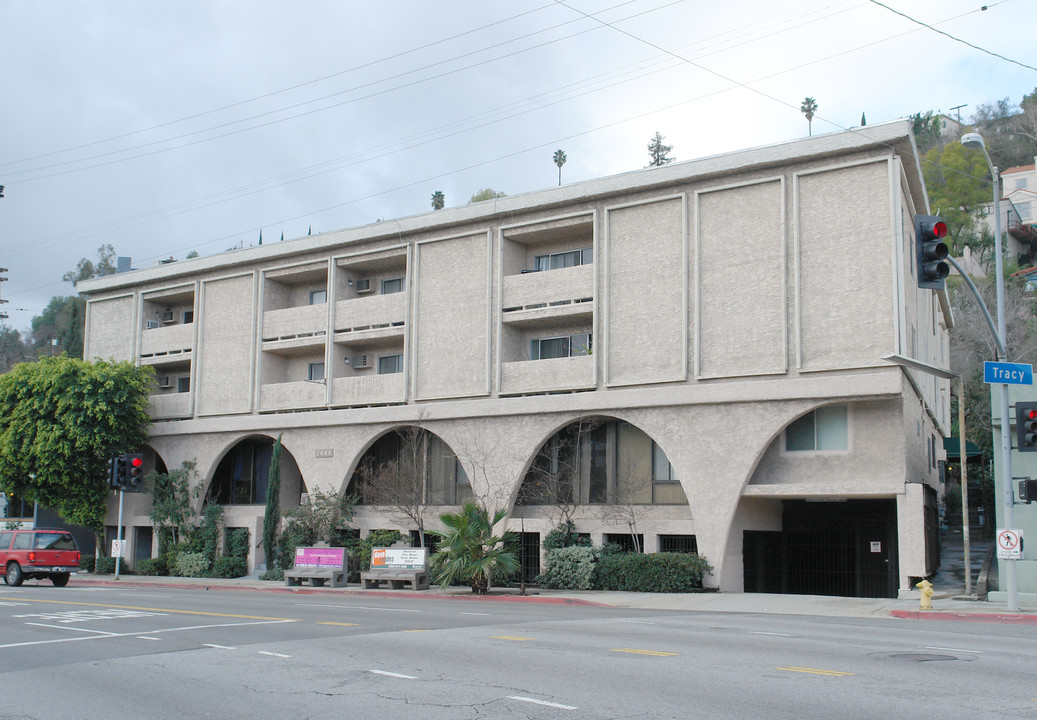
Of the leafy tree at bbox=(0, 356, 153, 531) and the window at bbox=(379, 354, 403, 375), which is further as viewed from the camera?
the leafy tree at bbox=(0, 356, 153, 531)

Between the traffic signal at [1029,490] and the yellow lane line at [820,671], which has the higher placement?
the traffic signal at [1029,490]

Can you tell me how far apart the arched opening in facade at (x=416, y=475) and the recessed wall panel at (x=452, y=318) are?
78.9 inches

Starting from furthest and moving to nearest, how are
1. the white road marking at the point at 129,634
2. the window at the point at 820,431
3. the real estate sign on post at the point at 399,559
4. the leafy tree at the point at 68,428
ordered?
the leafy tree at the point at 68,428, the real estate sign on post at the point at 399,559, the window at the point at 820,431, the white road marking at the point at 129,634

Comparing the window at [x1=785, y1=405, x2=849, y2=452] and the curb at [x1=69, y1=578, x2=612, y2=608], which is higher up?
the window at [x1=785, y1=405, x2=849, y2=452]

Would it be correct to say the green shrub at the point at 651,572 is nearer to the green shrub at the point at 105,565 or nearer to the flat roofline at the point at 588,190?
the flat roofline at the point at 588,190

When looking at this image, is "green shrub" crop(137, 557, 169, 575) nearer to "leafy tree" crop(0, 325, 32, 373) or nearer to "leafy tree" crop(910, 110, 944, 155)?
"leafy tree" crop(0, 325, 32, 373)

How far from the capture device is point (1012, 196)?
92.8 meters

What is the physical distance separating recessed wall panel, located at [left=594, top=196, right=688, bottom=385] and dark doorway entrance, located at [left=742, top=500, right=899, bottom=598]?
616cm

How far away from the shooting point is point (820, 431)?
2783 centimetres

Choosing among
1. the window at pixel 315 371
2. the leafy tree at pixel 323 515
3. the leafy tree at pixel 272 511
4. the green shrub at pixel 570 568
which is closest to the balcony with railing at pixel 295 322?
the window at pixel 315 371

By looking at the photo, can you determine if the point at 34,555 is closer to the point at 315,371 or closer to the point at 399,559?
the point at 399,559

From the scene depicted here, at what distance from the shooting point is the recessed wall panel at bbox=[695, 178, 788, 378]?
28.1 metres

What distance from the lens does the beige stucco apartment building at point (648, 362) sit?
27.1 meters

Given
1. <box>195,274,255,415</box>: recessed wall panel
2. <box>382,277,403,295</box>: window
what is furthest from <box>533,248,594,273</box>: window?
<box>195,274,255,415</box>: recessed wall panel
